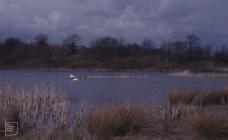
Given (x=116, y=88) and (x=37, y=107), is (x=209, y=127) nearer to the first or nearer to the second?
(x=37, y=107)

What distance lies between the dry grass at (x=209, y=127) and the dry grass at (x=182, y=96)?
8.20 m

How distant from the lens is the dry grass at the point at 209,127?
8820 millimetres

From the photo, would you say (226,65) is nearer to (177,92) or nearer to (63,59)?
(63,59)

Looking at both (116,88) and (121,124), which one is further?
(116,88)

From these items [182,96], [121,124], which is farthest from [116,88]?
[121,124]

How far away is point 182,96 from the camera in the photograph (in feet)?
58.5

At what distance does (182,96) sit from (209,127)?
900 centimetres

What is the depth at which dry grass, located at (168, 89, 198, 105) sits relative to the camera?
57.8 ft

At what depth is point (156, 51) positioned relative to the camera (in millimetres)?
110812

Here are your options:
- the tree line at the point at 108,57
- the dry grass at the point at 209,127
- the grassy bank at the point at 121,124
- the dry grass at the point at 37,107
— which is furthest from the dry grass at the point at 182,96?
the tree line at the point at 108,57

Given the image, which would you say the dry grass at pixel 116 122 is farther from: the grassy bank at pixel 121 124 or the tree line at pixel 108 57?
the tree line at pixel 108 57

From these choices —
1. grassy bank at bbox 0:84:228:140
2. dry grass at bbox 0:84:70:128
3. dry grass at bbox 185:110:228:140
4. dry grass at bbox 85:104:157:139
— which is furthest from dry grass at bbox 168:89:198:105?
dry grass at bbox 185:110:228:140

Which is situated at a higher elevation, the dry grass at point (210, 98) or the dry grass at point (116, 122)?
the dry grass at point (116, 122)

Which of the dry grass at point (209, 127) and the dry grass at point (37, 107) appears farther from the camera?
the dry grass at point (37, 107)
